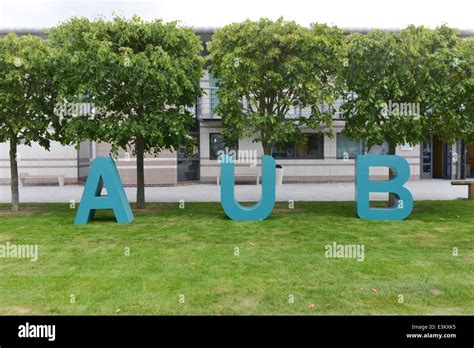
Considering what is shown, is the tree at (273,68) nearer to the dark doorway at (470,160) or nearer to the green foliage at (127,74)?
the green foliage at (127,74)

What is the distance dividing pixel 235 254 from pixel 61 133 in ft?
25.4

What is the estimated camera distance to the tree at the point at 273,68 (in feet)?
41.6

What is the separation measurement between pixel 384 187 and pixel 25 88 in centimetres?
1043

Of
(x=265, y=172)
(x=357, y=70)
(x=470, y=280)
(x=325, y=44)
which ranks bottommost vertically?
(x=470, y=280)

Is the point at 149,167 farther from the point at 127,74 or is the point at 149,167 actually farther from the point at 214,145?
the point at 127,74

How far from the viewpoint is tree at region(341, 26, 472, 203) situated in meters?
11.9

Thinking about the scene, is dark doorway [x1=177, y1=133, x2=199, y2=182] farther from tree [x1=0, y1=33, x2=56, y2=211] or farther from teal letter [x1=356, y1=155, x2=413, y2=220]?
teal letter [x1=356, y1=155, x2=413, y2=220]

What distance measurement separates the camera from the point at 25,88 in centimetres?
1288

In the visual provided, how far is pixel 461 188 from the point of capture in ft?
67.8

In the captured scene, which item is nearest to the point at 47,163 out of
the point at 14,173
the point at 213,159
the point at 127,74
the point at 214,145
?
the point at 213,159

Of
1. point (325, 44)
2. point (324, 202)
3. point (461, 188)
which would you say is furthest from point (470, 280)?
point (461, 188)

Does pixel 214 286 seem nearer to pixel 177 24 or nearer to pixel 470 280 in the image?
pixel 470 280

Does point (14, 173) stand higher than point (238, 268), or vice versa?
point (14, 173)

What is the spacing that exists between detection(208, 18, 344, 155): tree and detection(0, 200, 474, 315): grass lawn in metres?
3.08
